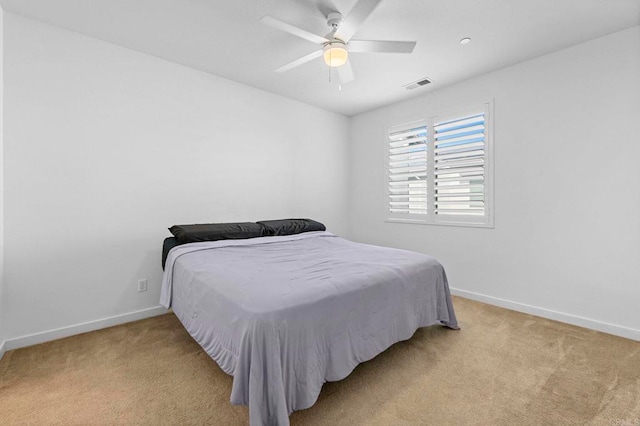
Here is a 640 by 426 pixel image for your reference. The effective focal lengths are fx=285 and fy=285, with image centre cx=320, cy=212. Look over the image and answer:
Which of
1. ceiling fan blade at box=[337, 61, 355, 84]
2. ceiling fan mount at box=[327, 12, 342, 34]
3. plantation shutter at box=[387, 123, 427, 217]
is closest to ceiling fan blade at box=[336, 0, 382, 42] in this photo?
ceiling fan mount at box=[327, 12, 342, 34]

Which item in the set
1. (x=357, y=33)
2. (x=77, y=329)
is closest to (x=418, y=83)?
(x=357, y=33)

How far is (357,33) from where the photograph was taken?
250 centimetres

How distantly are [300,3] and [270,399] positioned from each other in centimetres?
251

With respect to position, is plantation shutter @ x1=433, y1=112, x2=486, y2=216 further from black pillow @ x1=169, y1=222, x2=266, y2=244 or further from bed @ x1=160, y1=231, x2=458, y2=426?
black pillow @ x1=169, y1=222, x2=266, y2=244

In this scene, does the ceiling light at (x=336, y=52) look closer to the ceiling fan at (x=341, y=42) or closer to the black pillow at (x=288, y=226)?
the ceiling fan at (x=341, y=42)

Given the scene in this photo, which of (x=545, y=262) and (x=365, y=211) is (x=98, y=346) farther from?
(x=545, y=262)

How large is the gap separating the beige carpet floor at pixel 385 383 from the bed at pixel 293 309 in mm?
203

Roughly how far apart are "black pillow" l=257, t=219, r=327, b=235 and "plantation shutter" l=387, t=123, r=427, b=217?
127 cm

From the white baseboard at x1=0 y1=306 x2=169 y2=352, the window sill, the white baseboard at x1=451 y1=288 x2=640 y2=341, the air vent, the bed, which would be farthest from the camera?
the air vent

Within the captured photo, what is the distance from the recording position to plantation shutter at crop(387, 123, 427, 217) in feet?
12.6

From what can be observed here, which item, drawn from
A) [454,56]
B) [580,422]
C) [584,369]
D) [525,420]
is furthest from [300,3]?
[584,369]

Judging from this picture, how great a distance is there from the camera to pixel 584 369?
76.7 inches

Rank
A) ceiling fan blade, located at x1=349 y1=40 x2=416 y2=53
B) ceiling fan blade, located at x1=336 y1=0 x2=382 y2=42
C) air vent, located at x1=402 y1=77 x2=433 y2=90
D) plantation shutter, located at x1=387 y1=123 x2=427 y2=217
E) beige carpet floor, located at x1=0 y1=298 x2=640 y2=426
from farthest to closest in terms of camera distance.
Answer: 1. plantation shutter, located at x1=387 y1=123 x2=427 y2=217
2. air vent, located at x1=402 y1=77 x2=433 y2=90
3. ceiling fan blade, located at x1=349 y1=40 x2=416 y2=53
4. ceiling fan blade, located at x1=336 y1=0 x2=382 y2=42
5. beige carpet floor, located at x1=0 y1=298 x2=640 y2=426

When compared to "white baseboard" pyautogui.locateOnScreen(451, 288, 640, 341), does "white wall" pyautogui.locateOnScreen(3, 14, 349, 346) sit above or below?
above
